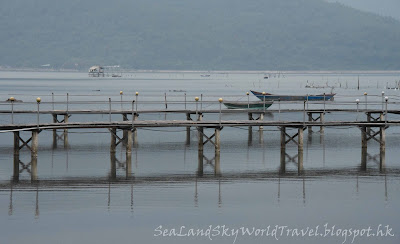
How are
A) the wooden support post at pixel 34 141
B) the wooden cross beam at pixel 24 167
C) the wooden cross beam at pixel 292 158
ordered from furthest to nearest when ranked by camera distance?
the wooden cross beam at pixel 292 158 → the wooden support post at pixel 34 141 → the wooden cross beam at pixel 24 167

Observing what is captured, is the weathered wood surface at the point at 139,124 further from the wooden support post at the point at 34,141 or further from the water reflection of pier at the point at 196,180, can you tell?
the water reflection of pier at the point at 196,180

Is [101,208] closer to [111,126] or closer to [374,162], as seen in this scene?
[111,126]

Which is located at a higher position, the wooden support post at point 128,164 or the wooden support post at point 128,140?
the wooden support post at point 128,140

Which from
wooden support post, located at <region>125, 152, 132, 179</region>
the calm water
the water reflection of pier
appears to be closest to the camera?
the calm water

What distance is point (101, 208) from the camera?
25375mm

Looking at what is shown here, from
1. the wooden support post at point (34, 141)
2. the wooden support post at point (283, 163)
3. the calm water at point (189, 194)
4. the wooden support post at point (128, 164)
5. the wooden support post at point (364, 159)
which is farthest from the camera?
the wooden support post at point (364, 159)

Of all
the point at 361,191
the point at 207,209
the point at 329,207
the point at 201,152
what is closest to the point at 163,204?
the point at 207,209

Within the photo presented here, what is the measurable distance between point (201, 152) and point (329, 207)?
11.3 meters

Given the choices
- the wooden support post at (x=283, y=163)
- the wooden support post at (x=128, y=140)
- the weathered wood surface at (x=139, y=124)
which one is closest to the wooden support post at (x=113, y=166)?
the wooden support post at (x=128, y=140)

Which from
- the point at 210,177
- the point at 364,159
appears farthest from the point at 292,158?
the point at 210,177

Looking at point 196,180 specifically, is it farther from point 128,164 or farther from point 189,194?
point 128,164

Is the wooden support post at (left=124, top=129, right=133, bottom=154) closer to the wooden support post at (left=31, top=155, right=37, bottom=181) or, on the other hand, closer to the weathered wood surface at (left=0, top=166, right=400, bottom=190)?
the weathered wood surface at (left=0, top=166, right=400, bottom=190)

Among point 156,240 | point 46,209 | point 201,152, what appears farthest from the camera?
point 201,152

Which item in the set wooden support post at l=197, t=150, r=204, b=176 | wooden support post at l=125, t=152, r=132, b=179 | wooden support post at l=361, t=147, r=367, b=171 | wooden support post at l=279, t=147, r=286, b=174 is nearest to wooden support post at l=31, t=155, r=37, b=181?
wooden support post at l=125, t=152, r=132, b=179
